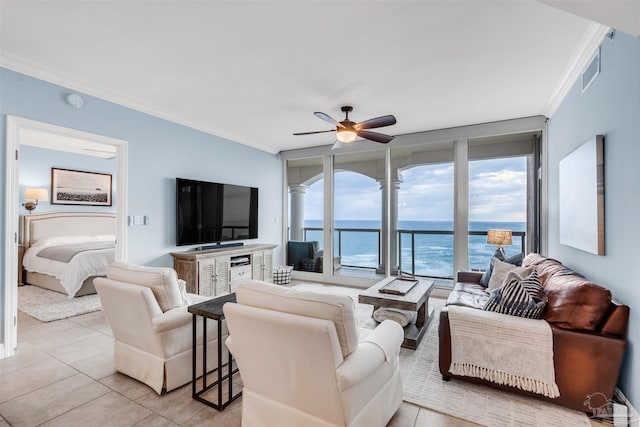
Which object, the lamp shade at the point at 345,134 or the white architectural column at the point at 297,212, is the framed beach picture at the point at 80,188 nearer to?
the white architectural column at the point at 297,212

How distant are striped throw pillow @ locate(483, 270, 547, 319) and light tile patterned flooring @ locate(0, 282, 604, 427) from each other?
0.81 metres

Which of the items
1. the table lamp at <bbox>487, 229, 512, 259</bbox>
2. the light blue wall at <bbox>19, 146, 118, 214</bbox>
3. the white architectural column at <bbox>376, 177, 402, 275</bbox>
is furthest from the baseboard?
the light blue wall at <bbox>19, 146, 118, 214</bbox>

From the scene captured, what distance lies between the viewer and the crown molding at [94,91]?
8.75 feet

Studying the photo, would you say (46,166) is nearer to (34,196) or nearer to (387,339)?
(34,196)

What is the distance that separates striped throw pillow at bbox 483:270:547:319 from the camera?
2.06 m

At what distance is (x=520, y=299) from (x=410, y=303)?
2.95ft

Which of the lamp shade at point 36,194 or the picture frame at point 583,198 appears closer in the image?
the picture frame at point 583,198

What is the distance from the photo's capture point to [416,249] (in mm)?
5312

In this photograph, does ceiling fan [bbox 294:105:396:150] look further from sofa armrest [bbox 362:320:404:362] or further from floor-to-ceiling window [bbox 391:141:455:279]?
sofa armrest [bbox 362:320:404:362]

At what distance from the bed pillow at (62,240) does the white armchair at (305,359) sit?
5.77m

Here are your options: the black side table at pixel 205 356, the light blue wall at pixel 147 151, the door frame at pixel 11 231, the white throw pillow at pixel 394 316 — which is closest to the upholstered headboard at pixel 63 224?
the light blue wall at pixel 147 151

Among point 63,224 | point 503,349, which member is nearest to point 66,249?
point 63,224

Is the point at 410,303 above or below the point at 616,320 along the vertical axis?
below

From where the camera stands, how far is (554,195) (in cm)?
355
